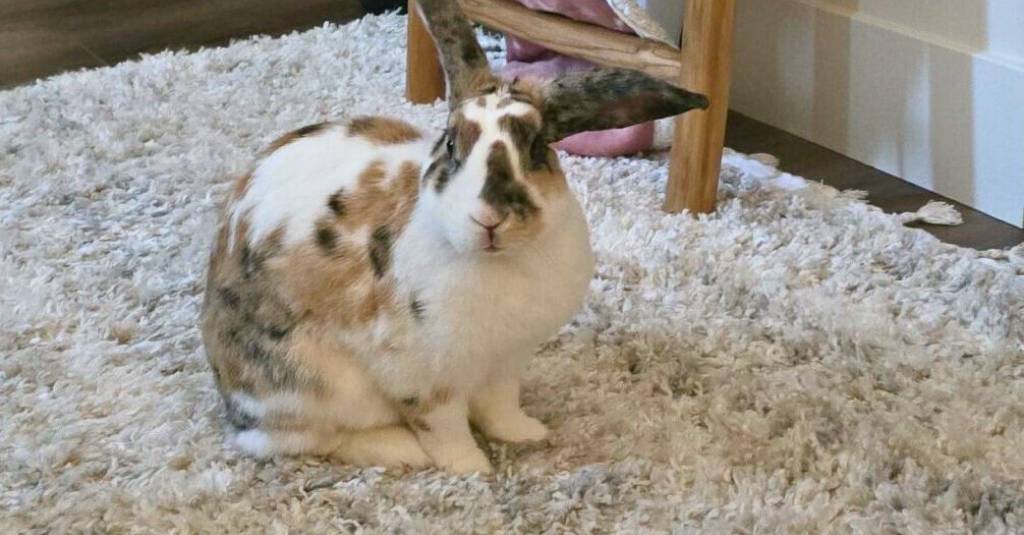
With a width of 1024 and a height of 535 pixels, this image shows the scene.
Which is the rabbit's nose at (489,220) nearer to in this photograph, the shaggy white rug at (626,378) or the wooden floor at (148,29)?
the shaggy white rug at (626,378)

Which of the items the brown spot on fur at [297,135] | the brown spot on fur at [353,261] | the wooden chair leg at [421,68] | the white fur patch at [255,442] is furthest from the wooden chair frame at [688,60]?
the white fur patch at [255,442]

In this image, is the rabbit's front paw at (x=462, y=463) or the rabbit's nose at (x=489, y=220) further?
the rabbit's front paw at (x=462, y=463)

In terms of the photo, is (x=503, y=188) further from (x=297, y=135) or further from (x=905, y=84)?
(x=905, y=84)

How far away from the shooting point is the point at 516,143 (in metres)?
0.91

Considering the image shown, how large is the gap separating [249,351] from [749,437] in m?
0.48

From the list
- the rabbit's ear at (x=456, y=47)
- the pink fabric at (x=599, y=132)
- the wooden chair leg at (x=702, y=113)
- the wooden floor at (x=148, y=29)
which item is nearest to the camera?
the rabbit's ear at (x=456, y=47)

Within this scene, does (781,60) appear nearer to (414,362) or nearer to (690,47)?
(690,47)

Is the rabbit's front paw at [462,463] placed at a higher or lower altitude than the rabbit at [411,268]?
lower

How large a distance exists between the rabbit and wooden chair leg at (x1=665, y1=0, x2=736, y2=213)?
554mm

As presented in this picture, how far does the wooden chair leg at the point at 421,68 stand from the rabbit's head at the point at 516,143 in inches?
39.2

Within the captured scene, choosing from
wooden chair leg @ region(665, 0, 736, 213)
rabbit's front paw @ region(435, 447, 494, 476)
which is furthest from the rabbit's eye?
wooden chair leg @ region(665, 0, 736, 213)

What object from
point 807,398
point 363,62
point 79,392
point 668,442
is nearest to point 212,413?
point 79,392

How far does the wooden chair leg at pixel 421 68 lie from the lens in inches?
76.3

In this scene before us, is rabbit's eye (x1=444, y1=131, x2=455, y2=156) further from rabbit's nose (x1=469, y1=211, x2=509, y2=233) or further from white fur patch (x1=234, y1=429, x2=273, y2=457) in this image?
white fur patch (x1=234, y1=429, x2=273, y2=457)
